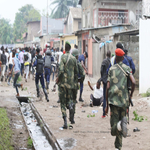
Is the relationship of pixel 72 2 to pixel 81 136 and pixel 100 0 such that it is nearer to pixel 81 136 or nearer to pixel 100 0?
pixel 100 0

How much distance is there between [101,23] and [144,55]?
15228 mm

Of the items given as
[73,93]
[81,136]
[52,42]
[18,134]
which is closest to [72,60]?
[73,93]

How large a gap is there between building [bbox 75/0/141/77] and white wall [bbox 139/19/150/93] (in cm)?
461

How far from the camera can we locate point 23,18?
90.6 m

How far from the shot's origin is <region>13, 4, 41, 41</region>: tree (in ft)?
283

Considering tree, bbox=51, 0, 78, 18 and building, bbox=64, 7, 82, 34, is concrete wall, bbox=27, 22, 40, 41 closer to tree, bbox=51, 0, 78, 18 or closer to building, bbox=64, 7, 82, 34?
tree, bbox=51, 0, 78, 18

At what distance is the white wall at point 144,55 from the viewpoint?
11.5 metres

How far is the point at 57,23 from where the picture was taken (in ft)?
194

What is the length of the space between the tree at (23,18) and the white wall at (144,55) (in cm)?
7696

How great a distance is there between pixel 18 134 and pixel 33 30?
61404mm

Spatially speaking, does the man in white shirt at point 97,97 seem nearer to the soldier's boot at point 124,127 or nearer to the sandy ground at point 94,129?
the sandy ground at point 94,129

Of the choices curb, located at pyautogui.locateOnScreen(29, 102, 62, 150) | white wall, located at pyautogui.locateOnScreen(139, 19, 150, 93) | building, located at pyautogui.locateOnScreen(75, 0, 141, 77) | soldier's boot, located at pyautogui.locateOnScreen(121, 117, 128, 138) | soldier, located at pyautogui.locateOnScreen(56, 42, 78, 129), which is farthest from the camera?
building, located at pyautogui.locateOnScreen(75, 0, 141, 77)

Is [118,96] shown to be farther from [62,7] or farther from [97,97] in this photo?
[62,7]

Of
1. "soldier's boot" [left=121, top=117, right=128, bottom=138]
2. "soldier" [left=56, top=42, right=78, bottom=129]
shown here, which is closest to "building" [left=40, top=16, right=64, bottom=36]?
"soldier" [left=56, top=42, right=78, bottom=129]
